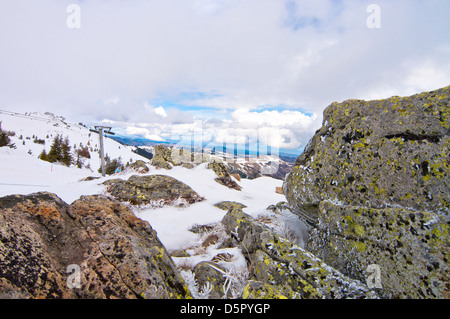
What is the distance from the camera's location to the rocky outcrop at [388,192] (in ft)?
11.1

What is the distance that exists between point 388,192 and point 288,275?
2.74 m

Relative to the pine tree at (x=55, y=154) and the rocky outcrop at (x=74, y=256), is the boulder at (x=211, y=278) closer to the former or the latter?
the rocky outcrop at (x=74, y=256)

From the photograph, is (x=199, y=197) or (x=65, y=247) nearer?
(x=65, y=247)

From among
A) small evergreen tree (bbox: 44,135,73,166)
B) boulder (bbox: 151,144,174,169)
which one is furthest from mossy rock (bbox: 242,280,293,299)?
small evergreen tree (bbox: 44,135,73,166)

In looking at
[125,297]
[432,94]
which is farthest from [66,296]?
[432,94]

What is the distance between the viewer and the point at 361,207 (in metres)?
4.34

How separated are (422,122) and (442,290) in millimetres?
3070

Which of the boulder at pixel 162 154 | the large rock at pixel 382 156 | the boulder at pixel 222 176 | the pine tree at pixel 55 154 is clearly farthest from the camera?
the pine tree at pixel 55 154

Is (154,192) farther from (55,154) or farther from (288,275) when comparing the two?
(55,154)

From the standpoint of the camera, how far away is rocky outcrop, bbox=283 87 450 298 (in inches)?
133

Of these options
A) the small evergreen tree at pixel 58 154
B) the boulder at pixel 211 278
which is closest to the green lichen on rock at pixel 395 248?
the boulder at pixel 211 278

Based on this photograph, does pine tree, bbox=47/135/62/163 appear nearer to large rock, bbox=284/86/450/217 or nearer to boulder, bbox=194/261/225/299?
boulder, bbox=194/261/225/299

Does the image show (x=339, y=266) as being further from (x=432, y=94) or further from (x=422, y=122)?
(x=432, y=94)

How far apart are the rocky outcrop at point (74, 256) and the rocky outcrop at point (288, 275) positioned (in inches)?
57.8
